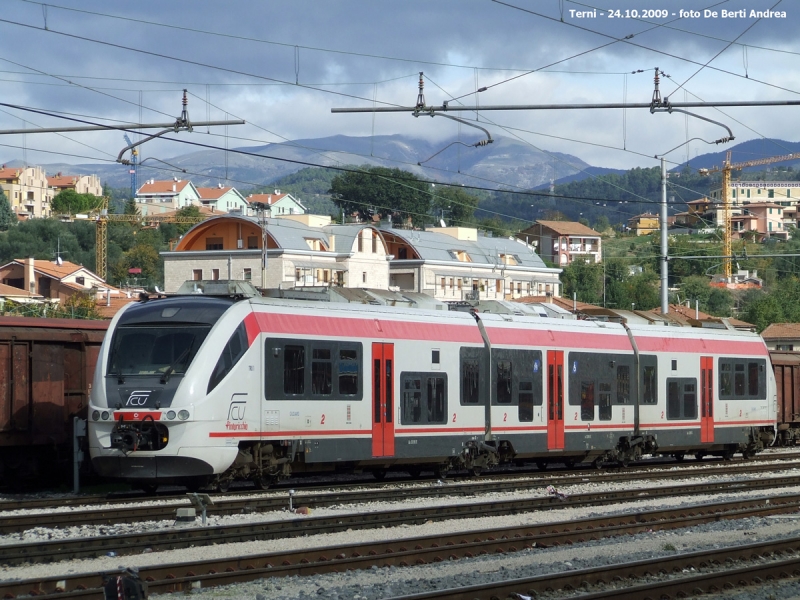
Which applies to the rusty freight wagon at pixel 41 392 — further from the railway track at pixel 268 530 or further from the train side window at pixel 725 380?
the train side window at pixel 725 380

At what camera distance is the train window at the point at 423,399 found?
21.1m

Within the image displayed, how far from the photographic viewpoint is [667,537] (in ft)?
50.9

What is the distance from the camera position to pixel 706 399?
94.7 ft

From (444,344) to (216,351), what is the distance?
227 inches

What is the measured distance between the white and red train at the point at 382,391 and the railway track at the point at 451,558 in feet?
16.1

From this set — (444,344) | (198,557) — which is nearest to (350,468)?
(444,344)

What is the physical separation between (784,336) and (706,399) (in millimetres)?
59580

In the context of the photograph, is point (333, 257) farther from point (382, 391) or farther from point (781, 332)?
point (382, 391)

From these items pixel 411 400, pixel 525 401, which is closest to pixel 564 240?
pixel 525 401

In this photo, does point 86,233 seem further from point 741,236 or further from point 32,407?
point 32,407

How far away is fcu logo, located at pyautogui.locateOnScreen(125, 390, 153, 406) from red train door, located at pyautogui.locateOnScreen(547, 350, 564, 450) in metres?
9.84

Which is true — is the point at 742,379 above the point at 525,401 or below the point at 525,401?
above

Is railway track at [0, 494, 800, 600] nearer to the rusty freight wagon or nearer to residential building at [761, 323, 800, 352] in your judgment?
the rusty freight wagon

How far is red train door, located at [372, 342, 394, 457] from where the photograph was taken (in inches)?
804
